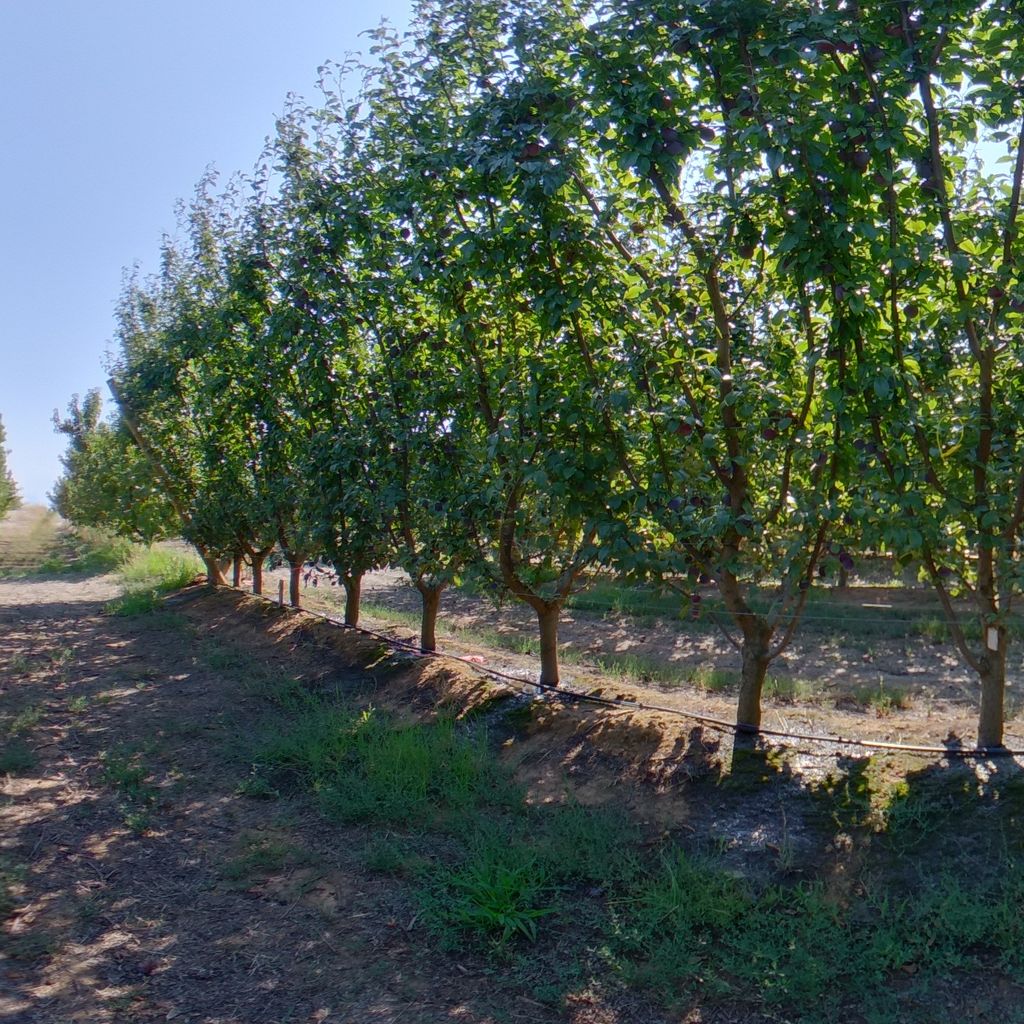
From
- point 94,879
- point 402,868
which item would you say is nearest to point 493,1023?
point 402,868

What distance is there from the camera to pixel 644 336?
493cm

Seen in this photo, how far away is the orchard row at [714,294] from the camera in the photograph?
427 cm

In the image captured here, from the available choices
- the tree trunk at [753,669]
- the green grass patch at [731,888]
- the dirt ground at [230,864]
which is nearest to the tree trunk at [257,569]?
the dirt ground at [230,864]

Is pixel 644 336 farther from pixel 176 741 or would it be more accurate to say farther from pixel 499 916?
pixel 176 741

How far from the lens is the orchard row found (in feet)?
14.0

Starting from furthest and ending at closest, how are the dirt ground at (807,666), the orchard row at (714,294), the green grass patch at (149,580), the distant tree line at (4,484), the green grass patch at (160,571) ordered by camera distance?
the distant tree line at (4,484) < the green grass patch at (160,571) < the green grass patch at (149,580) < the dirt ground at (807,666) < the orchard row at (714,294)

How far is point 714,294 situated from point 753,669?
1976mm

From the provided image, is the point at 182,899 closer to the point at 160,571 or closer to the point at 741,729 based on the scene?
the point at 741,729

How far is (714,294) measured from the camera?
4.93m

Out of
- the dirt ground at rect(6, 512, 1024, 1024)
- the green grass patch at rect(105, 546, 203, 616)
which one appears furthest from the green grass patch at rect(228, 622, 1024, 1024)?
the green grass patch at rect(105, 546, 203, 616)

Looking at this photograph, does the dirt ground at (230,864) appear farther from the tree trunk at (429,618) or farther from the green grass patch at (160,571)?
the green grass patch at (160,571)

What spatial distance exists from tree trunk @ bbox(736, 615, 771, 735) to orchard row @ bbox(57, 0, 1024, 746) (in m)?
0.01

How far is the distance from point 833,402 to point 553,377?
1588 millimetres

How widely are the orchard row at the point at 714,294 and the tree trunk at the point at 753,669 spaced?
0.04ft
